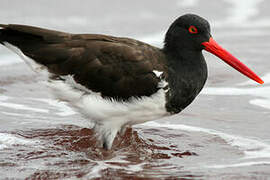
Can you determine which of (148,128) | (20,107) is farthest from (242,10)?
(20,107)

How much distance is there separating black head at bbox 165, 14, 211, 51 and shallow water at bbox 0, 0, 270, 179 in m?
1.23

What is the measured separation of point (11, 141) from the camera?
6977 mm

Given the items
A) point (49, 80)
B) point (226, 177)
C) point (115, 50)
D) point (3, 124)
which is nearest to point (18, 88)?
point (3, 124)

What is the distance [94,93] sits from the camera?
6727 mm

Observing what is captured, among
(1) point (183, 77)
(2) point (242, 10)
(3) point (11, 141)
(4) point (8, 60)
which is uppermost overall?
(2) point (242, 10)

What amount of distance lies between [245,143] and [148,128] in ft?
4.45

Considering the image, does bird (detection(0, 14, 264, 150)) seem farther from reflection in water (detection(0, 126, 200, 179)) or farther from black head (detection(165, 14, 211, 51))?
reflection in water (detection(0, 126, 200, 179))

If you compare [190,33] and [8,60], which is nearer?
[190,33]

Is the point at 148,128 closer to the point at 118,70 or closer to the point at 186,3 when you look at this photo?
the point at 118,70

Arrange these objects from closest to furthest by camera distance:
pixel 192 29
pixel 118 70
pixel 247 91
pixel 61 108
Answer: pixel 118 70 < pixel 192 29 < pixel 61 108 < pixel 247 91

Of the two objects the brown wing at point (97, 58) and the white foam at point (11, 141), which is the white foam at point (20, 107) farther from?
the brown wing at point (97, 58)

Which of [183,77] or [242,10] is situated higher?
[242,10]

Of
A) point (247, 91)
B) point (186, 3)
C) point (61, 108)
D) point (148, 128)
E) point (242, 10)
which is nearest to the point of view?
point (148, 128)

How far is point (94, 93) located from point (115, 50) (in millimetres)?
563
